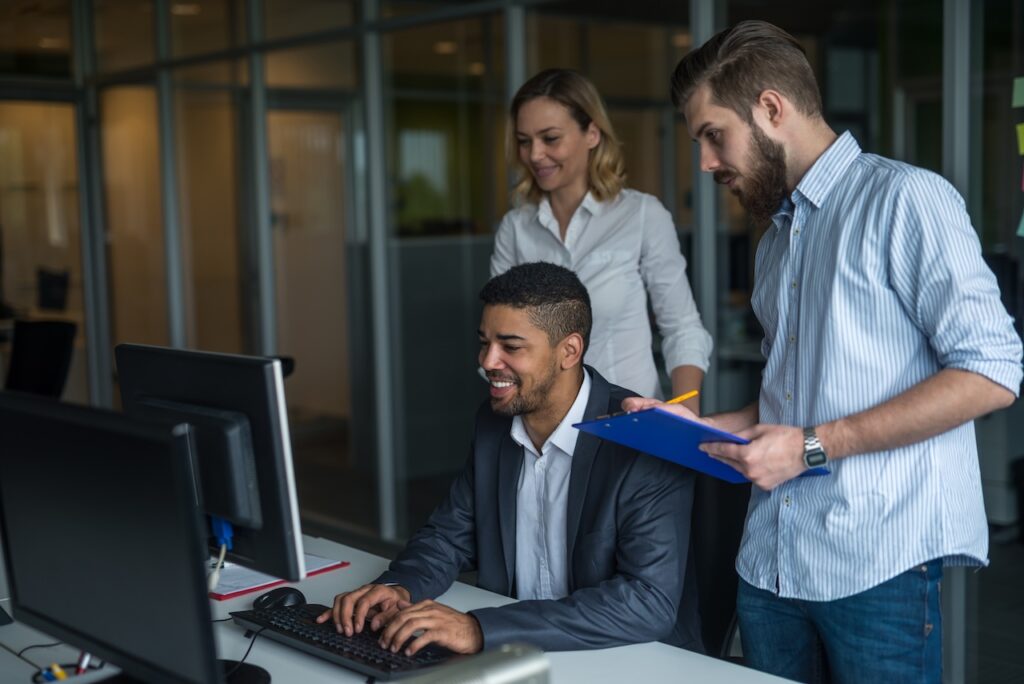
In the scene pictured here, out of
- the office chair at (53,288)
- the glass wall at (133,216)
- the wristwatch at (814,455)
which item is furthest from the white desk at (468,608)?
the office chair at (53,288)

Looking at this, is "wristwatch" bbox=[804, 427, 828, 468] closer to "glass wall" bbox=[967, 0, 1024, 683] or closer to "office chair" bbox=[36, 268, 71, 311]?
"glass wall" bbox=[967, 0, 1024, 683]

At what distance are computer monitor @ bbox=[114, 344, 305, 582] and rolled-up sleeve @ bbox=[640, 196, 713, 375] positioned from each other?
58.3 inches

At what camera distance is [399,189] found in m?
5.46

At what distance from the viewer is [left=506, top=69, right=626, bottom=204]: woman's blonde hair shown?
9.86 ft

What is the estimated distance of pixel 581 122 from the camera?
303 centimetres

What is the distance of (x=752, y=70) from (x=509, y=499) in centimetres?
98

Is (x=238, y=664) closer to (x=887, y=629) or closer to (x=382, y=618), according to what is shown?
(x=382, y=618)

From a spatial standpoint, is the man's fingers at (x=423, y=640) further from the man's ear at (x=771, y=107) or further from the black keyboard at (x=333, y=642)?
the man's ear at (x=771, y=107)

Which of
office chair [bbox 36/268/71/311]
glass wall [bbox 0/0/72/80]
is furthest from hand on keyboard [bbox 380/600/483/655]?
glass wall [bbox 0/0/72/80]

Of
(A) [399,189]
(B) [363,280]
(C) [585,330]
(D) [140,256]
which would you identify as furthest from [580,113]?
(D) [140,256]

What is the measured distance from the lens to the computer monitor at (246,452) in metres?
1.68

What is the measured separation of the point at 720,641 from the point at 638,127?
4.42 meters

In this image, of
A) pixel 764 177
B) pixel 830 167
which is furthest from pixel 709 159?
pixel 830 167

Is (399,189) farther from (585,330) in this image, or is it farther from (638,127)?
(585,330)
